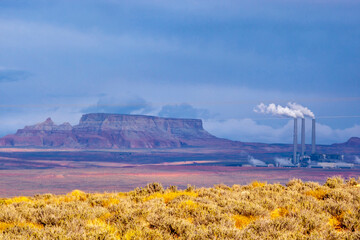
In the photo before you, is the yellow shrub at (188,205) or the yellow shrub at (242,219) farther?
the yellow shrub at (188,205)

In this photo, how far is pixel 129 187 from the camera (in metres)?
180

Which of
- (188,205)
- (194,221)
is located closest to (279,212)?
(188,205)

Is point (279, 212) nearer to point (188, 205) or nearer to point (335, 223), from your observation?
point (335, 223)

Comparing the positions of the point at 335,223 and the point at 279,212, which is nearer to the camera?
the point at 335,223

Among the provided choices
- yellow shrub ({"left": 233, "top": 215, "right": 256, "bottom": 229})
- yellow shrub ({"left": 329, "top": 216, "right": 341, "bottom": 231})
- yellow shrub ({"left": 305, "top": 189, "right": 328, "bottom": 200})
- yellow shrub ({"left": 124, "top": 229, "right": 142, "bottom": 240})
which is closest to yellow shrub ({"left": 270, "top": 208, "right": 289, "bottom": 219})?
yellow shrub ({"left": 233, "top": 215, "right": 256, "bottom": 229})

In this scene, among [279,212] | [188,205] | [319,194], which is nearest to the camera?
[279,212]

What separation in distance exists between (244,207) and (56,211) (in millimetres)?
6102

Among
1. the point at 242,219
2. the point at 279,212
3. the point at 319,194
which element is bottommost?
the point at 242,219

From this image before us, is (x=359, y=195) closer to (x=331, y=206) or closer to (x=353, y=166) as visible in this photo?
(x=331, y=206)

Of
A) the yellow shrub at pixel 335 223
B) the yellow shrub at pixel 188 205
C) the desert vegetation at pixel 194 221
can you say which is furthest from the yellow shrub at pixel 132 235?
the yellow shrub at pixel 335 223

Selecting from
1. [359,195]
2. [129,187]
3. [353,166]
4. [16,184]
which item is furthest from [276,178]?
[359,195]

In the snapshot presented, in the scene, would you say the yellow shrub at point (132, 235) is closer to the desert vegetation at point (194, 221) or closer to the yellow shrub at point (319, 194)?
the desert vegetation at point (194, 221)

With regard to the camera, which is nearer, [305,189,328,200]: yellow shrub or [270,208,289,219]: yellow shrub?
[270,208,289,219]: yellow shrub

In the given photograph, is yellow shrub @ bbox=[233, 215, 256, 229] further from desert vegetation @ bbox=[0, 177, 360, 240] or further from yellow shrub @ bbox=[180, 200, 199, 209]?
yellow shrub @ bbox=[180, 200, 199, 209]
